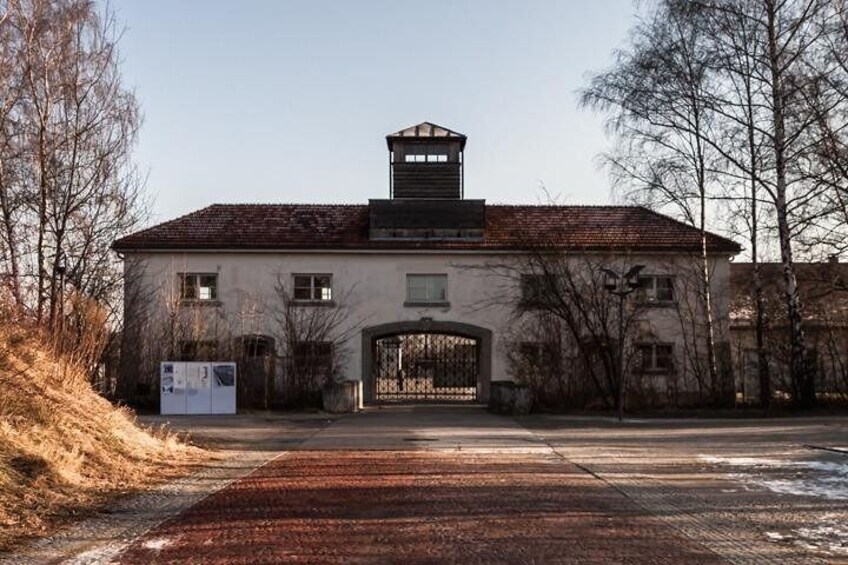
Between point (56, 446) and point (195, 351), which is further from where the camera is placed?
point (195, 351)

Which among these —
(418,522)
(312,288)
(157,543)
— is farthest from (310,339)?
(157,543)

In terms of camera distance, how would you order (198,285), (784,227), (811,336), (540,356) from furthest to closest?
(198,285), (811,336), (540,356), (784,227)

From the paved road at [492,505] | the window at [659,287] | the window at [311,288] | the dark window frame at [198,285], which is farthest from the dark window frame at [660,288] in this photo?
the dark window frame at [198,285]

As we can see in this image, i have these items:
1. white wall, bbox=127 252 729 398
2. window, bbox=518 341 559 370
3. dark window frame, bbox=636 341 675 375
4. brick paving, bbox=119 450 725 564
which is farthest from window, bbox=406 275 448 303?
brick paving, bbox=119 450 725 564

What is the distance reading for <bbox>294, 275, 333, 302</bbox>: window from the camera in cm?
3472

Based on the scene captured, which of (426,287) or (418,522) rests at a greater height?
(426,287)

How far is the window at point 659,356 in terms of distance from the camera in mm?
33344

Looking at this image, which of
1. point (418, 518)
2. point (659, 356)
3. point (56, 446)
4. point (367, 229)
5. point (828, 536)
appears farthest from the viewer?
point (367, 229)

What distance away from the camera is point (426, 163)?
1419 inches

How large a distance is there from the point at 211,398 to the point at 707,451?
16.0 meters

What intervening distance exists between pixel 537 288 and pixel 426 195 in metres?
7.31

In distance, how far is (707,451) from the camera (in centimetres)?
1620

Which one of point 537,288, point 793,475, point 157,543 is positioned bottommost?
point 793,475

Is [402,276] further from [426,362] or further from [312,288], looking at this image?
[426,362]
